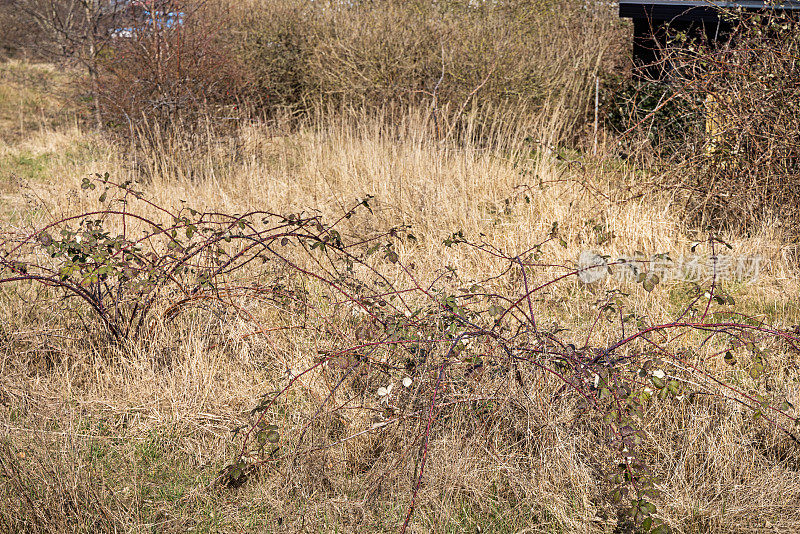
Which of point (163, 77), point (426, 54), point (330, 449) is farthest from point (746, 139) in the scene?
point (163, 77)

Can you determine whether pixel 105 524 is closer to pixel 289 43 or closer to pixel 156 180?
pixel 156 180

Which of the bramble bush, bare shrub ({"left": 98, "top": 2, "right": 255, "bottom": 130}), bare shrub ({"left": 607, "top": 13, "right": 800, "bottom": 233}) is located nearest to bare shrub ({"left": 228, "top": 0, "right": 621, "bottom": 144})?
bare shrub ({"left": 98, "top": 2, "right": 255, "bottom": 130})

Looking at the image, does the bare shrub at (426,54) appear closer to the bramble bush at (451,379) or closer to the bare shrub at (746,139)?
the bare shrub at (746,139)

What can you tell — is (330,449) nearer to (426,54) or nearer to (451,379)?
(451,379)

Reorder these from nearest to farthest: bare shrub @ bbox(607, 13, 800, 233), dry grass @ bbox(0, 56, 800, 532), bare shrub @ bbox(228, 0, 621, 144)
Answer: dry grass @ bbox(0, 56, 800, 532) → bare shrub @ bbox(607, 13, 800, 233) → bare shrub @ bbox(228, 0, 621, 144)

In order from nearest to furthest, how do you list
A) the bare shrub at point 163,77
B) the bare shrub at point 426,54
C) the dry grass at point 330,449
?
the dry grass at point 330,449 → the bare shrub at point 163,77 → the bare shrub at point 426,54

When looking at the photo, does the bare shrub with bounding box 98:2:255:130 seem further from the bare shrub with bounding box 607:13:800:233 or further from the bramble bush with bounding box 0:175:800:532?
the bare shrub with bounding box 607:13:800:233

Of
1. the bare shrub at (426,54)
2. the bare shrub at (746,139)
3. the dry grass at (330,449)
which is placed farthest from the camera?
the bare shrub at (426,54)

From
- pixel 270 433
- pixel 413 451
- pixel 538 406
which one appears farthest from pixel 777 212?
pixel 270 433

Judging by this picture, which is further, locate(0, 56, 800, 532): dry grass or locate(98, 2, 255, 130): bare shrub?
locate(98, 2, 255, 130): bare shrub

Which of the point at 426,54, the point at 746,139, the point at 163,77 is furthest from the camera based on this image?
the point at 426,54

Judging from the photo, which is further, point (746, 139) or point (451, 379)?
point (746, 139)

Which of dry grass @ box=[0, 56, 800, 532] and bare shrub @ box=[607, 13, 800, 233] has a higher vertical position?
bare shrub @ box=[607, 13, 800, 233]

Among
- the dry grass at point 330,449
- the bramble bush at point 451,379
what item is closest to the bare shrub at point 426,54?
the dry grass at point 330,449
